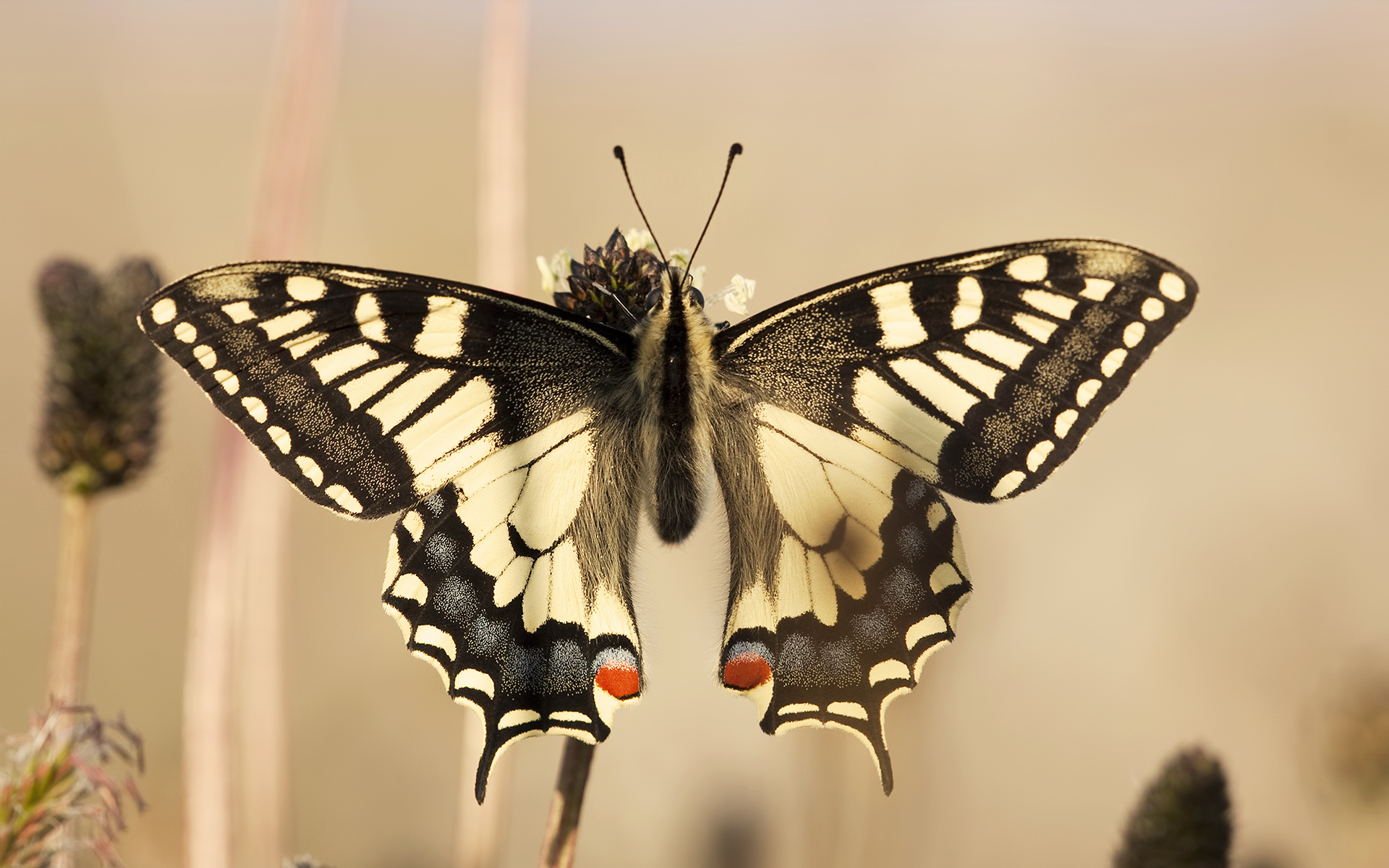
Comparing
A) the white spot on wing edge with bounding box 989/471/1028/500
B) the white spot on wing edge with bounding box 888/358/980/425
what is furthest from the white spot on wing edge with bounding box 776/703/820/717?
the white spot on wing edge with bounding box 888/358/980/425

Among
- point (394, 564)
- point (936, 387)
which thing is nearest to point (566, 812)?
point (394, 564)

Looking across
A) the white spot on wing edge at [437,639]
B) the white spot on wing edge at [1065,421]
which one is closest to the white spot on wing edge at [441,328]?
the white spot on wing edge at [437,639]

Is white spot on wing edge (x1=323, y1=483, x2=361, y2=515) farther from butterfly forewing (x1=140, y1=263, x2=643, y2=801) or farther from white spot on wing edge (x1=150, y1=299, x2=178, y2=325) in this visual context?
white spot on wing edge (x1=150, y1=299, x2=178, y2=325)

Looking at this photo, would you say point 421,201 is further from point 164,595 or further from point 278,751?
point 278,751

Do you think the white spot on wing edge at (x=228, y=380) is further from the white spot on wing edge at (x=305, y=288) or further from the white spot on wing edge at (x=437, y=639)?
the white spot on wing edge at (x=437, y=639)

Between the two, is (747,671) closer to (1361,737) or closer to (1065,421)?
(1065,421)

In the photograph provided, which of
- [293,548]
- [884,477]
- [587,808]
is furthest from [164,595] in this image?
[884,477]
